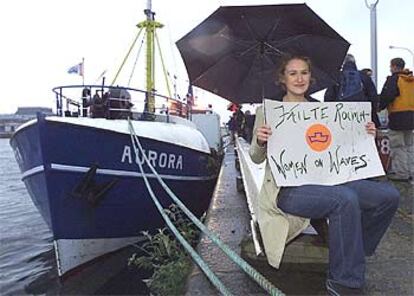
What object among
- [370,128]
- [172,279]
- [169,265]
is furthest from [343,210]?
[169,265]

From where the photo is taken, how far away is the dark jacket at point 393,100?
7.88 m

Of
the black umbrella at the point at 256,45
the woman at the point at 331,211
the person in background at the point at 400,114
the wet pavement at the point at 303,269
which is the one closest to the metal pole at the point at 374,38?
the person in background at the point at 400,114

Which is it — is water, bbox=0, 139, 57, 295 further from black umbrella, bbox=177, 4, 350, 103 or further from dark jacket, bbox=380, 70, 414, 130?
dark jacket, bbox=380, 70, 414, 130

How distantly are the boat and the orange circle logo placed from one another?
4313 millimetres

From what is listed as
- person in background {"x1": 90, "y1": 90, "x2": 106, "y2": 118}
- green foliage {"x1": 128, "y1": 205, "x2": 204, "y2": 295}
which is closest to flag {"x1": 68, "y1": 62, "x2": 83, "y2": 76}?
person in background {"x1": 90, "y1": 90, "x2": 106, "y2": 118}

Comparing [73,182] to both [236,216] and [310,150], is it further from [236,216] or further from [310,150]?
[310,150]

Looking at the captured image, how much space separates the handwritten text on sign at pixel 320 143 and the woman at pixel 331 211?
0.07m

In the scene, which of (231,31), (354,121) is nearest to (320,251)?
(354,121)

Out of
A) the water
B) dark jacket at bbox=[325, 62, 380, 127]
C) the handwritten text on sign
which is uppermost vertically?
dark jacket at bbox=[325, 62, 380, 127]

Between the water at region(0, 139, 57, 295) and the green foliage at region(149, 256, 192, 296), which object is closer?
the green foliage at region(149, 256, 192, 296)

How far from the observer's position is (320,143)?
3162mm

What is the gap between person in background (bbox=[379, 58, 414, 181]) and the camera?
25.8 ft

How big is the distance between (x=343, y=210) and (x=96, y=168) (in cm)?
472

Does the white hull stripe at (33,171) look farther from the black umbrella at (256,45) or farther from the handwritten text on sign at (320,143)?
the handwritten text on sign at (320,143)
